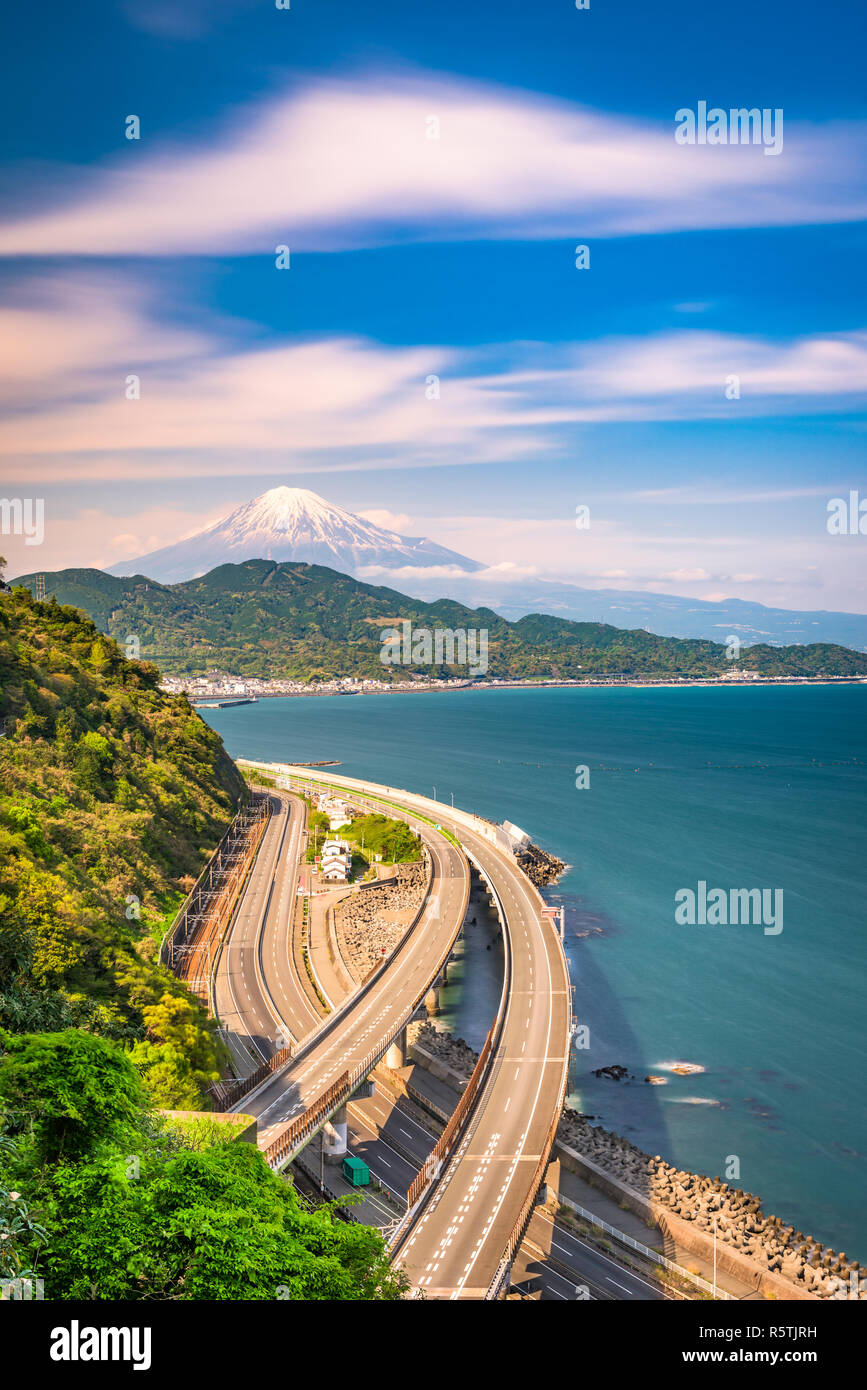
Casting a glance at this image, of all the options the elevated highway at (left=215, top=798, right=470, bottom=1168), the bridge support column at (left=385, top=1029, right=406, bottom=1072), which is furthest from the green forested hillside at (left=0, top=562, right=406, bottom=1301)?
the bridge support column at (left=385, top=1029, right=406, bottom=1072)

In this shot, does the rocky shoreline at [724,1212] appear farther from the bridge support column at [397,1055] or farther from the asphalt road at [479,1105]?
the bridge support column at [397,1055]

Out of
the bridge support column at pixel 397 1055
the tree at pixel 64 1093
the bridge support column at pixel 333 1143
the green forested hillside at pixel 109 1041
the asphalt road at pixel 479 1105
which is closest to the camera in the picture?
the green forested hillside at pixel 109 1041

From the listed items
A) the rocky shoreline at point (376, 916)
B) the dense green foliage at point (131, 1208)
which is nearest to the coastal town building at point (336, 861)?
the rocky shoreline at point (376, 916)

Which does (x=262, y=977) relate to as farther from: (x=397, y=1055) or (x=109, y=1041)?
A: (x=109, y=1041)

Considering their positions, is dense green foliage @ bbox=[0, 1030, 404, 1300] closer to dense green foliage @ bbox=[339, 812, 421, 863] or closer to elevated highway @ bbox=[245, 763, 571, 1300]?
elevated highway @ bbox=[245, 763, 571, 1300]
